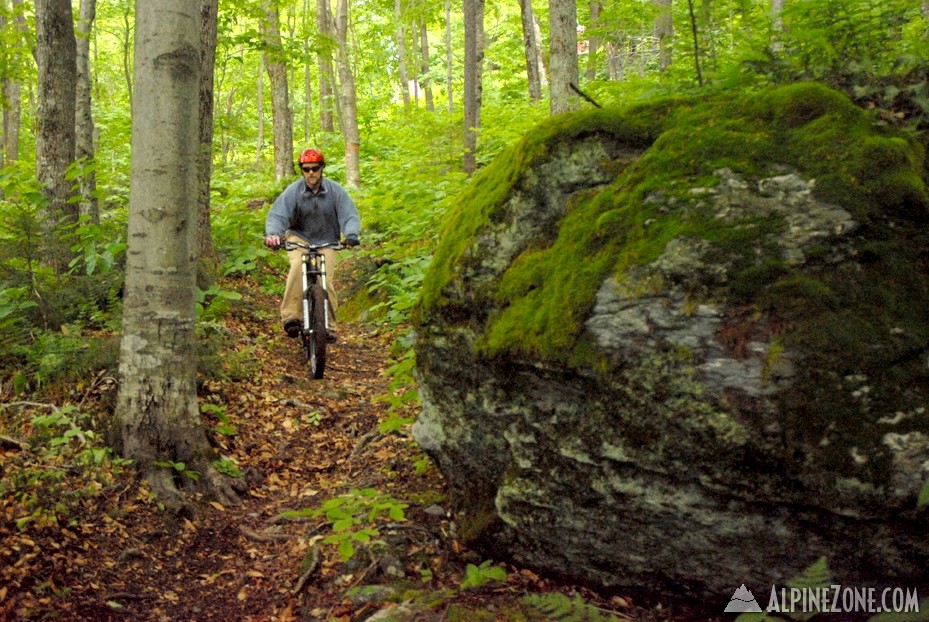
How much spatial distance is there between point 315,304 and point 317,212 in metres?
1.11

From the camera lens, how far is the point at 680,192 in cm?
333

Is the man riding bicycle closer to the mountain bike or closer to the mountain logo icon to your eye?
the mountain bike

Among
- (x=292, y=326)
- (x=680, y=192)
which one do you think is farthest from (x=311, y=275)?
(x=680, y=192)

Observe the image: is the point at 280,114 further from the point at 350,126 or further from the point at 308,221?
the point at 308,221

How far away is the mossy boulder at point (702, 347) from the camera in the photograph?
9.22 feet

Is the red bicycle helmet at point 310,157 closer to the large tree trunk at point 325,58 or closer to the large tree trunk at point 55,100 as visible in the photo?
the large tree trunk at point 55,100

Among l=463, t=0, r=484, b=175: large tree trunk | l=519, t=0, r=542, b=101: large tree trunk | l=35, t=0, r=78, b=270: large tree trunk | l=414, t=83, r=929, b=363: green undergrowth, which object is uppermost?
l=519, t=0, r=542, b=101: large tree trunk

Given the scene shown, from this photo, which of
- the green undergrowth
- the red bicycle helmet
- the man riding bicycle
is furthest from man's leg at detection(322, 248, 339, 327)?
the green undergrowth

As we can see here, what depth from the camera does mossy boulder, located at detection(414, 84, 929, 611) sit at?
2811 mm

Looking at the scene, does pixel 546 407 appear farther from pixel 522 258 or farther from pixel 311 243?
pixel 311 243

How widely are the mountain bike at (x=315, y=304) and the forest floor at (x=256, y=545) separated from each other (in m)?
1.60

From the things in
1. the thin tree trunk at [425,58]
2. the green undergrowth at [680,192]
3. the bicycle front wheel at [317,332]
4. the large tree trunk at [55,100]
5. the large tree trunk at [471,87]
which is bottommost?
the bicycle front wheel at [317,332]

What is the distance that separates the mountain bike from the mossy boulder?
3.63 m
